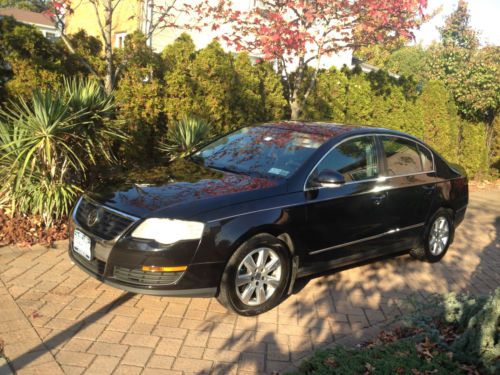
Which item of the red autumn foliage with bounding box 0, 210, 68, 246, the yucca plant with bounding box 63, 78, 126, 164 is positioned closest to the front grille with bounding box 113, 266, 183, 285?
the red autumn foliage with bounding box 0, 210, 68, 246

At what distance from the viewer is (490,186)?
1343cm

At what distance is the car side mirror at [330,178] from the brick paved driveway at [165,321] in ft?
3.68

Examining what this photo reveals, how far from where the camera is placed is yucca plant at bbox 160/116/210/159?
6879 mm

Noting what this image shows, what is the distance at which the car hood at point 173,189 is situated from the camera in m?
3.88

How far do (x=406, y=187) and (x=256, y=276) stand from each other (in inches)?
87.7

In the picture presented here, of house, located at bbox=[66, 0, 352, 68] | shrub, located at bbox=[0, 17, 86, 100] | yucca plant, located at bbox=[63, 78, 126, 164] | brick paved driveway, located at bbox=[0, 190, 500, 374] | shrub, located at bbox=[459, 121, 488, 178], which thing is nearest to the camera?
brick paved driveway, located at bbox=[0, 190, 500, 374]

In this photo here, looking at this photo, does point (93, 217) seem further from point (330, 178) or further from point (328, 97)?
point (328, 97)

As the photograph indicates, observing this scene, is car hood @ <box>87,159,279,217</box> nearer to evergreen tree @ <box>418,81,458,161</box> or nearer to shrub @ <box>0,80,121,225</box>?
shrub @ <box>0,80,121,225</box>

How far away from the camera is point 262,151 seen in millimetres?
5008

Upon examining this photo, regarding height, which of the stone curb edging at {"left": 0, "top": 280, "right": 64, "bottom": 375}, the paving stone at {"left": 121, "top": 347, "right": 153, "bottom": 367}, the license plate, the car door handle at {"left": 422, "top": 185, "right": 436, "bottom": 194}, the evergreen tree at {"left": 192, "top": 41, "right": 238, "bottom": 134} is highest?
the evergreen tree at {"left": 192, "top": 41, "right": 238, "bottom": 134}

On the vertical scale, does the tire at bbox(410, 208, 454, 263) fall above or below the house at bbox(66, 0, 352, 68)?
below

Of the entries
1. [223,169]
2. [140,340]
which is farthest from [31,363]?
[223,169]

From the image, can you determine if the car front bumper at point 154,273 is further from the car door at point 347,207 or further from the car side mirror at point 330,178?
the car side mirror at point 330,178

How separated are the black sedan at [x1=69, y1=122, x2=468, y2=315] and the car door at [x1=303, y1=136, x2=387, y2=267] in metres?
0.01
